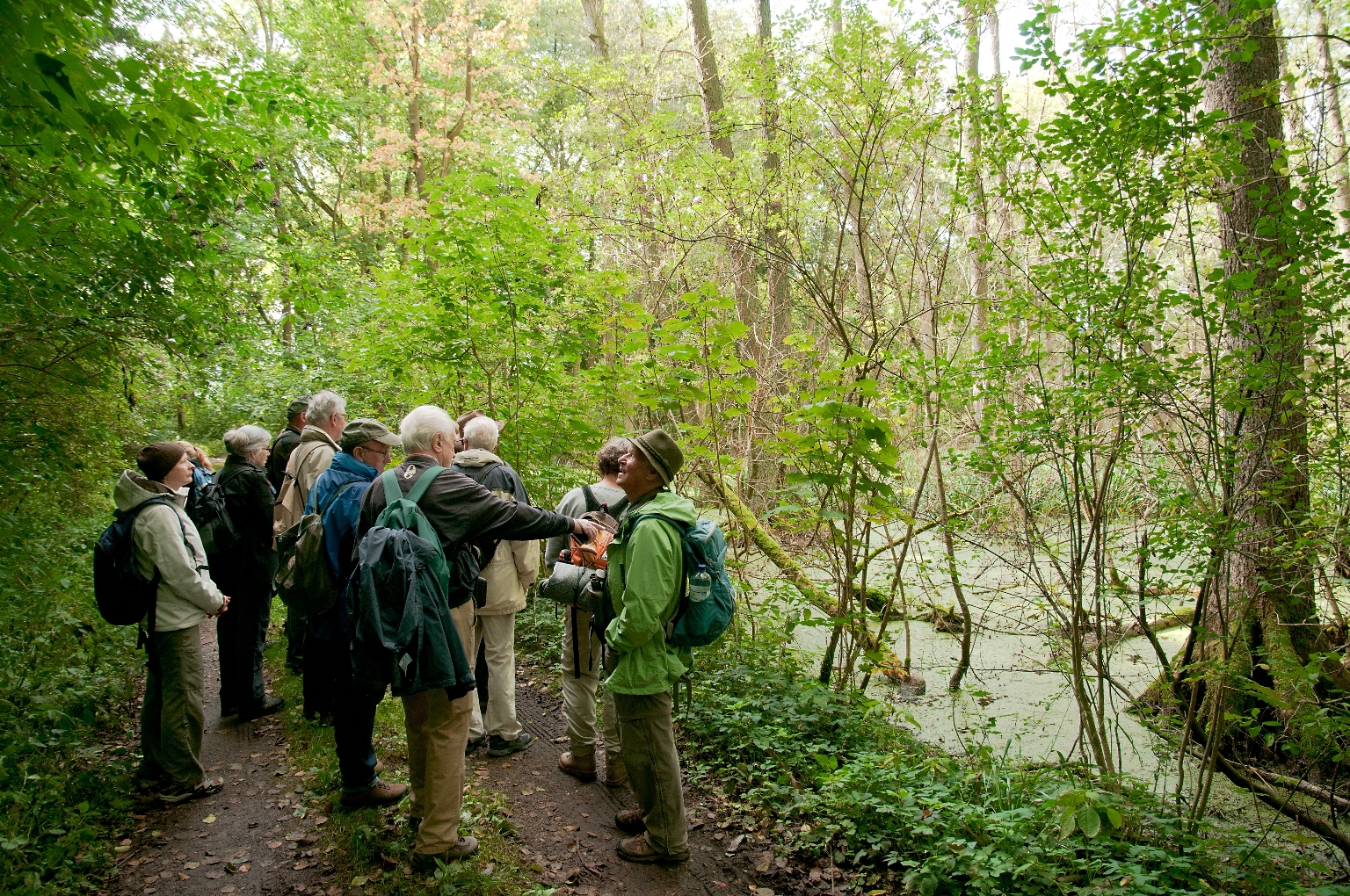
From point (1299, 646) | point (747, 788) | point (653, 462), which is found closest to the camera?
point (653, 462)

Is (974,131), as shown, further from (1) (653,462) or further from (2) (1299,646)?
(2) (1299,646)

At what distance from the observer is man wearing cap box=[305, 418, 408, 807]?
3.47m

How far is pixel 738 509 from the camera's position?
6191mm

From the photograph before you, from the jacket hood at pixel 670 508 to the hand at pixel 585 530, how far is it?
1.88ft

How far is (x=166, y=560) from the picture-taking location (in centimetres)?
388

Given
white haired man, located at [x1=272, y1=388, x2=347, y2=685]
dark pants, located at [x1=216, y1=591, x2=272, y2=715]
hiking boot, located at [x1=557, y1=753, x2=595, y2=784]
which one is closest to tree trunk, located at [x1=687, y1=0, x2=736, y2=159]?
white haired man, located at [x1=272, y1=388, x2=347, y2=685]

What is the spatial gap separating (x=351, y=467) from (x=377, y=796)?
5.44ft

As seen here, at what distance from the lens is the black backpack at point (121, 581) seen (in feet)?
12.5

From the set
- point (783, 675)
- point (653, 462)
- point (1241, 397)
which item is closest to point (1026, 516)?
point (1241, 397)

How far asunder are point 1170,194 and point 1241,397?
1.19m

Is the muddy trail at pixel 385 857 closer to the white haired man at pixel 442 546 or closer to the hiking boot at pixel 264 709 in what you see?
the white haired man at pixel 442 546

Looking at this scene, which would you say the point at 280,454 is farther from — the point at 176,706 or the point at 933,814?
the point at 933,814

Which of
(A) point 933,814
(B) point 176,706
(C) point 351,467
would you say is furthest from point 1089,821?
(B) point 176,706

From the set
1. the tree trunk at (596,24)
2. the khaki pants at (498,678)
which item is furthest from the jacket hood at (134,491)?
the tree trunk at (596,24)
